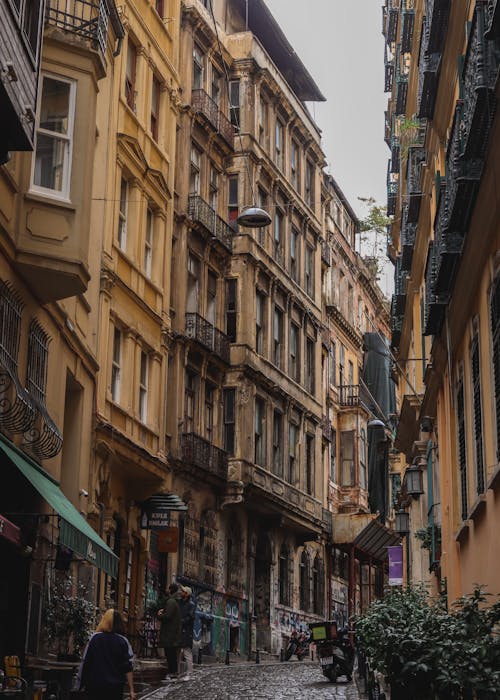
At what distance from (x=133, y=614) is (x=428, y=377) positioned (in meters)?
10.3

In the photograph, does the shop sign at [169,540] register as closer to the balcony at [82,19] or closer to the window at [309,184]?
the balcony at [82,19]


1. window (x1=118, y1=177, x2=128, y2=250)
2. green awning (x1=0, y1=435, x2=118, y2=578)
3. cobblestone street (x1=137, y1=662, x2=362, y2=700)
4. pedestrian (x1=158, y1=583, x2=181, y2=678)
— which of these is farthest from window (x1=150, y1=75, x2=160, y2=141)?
green awning (x1=0, y1=435, x2=118, y2=578)

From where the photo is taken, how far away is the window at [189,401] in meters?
33.5

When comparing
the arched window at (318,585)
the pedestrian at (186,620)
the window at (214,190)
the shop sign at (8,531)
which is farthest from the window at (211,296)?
the shop sign at (8,531)

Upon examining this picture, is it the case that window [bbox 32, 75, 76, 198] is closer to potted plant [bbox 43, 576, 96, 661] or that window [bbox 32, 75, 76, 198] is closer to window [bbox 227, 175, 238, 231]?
potted plant [bbox 43, 576, 96, 661]

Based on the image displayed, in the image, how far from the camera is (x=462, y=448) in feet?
57.5

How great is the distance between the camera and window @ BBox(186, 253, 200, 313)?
3459 centimetres

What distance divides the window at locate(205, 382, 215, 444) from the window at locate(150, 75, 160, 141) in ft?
28.2

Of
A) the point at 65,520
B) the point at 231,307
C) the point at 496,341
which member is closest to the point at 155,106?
the point at 231,307

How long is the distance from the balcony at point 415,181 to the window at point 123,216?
6673mm

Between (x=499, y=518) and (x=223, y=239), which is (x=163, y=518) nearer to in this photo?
(x=223, y=239)

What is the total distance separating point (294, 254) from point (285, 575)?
12004 mm

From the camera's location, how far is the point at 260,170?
4056 cm

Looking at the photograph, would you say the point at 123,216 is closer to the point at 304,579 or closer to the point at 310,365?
Result: the point at 310,365
